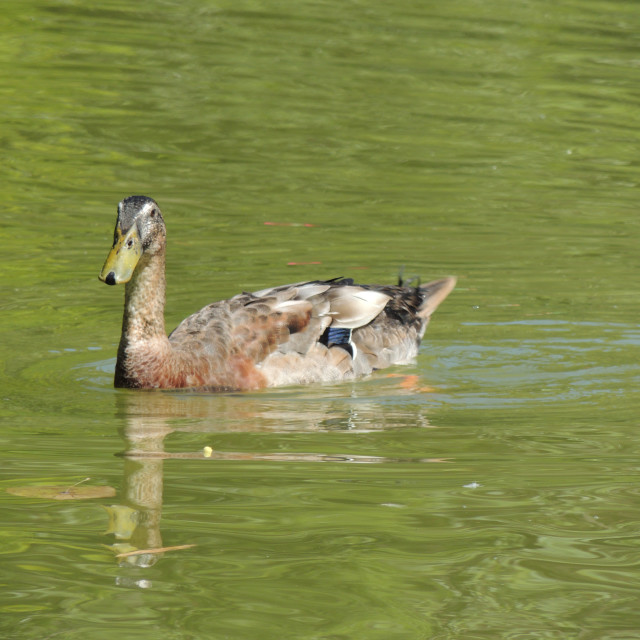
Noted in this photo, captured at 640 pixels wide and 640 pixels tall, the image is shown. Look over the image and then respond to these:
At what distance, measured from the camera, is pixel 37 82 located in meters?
19.3

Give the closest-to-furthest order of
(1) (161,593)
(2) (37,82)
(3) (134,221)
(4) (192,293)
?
(1) (161,593) → (3) (134,221) → (4) (192,293) → (2) (37,82)

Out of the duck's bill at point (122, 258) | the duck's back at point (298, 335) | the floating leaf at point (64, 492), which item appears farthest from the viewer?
the duck's back at point (298, 335)

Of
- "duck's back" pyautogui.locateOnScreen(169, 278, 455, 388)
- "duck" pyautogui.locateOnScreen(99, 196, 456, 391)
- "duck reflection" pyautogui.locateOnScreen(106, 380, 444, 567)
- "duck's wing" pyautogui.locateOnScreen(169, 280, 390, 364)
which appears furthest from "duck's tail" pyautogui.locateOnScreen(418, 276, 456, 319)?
"duck reflection" pyautogui.locateOnScreen(106, 380, 444, 567)

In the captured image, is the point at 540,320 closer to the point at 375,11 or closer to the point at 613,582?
the point at 613,582

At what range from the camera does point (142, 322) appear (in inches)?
375

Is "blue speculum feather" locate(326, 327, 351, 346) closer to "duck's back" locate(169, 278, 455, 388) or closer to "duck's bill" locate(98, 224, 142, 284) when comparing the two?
"duck's back" locate(169, 278, 455, 388)

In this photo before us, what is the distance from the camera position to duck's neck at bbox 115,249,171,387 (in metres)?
9.44

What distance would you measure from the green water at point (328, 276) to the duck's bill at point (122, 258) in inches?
33.8

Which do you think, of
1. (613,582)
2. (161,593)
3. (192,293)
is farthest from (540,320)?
(161,593)

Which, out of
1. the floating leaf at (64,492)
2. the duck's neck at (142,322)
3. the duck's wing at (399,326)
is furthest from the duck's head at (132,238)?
the floating leaf at (64,492)

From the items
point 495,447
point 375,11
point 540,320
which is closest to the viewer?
point 495,447

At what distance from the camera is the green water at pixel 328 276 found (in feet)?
19.0

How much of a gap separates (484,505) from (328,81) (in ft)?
45.9

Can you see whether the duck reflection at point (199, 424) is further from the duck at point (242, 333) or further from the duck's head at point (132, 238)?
the duck's head at point (132, 238)
